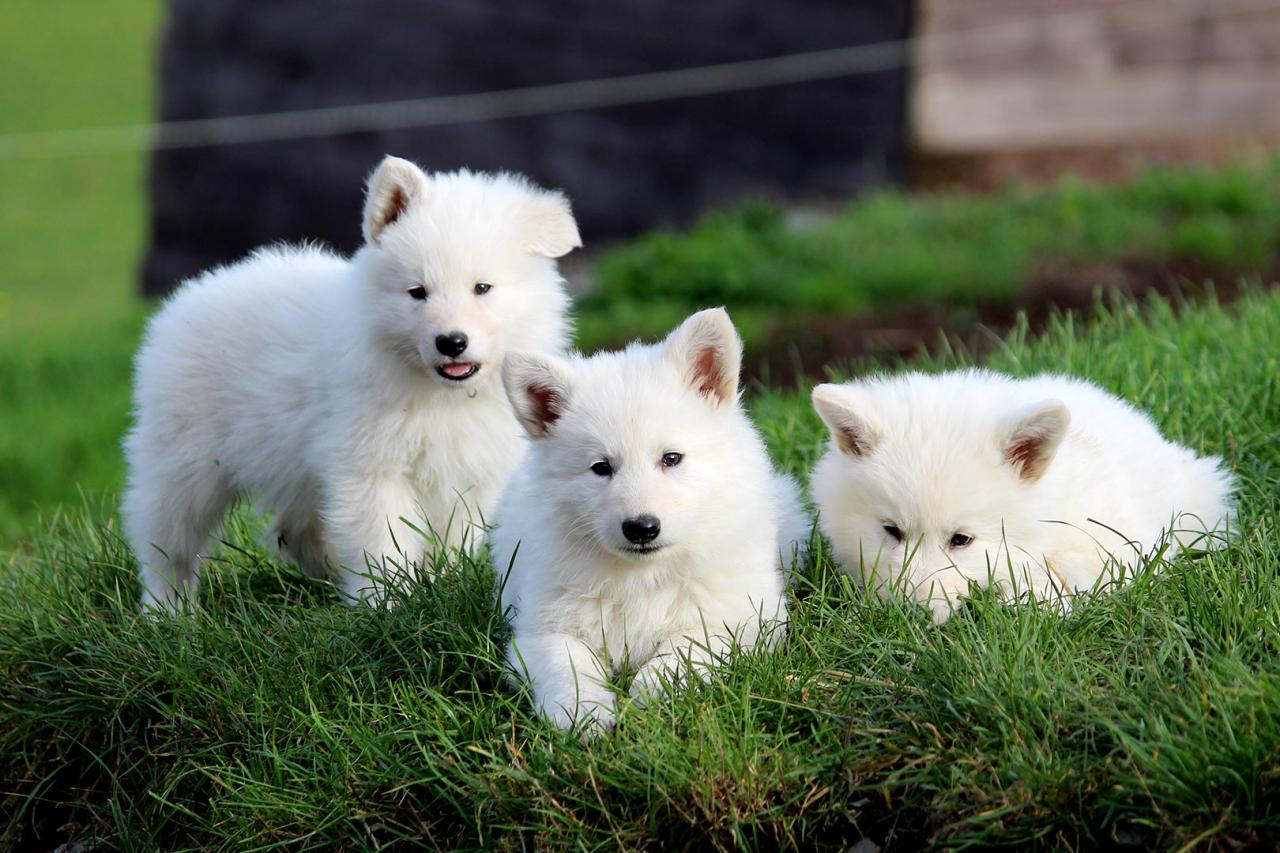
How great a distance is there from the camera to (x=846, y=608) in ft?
12.5

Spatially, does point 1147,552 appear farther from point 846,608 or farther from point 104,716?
point 104,716

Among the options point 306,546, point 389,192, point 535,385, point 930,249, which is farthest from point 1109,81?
point 535,385

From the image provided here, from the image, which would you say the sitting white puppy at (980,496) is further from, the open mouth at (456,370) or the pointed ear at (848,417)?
the open mouth at (456,370)

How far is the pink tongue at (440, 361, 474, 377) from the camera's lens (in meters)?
4.18

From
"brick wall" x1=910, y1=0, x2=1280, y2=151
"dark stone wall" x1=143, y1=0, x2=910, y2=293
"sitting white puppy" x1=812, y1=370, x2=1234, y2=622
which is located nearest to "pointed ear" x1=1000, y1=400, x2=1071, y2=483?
"sitting white puppy" x1=812, y1=370, x2=1234, y2=622

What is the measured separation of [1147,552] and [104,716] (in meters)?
2.94

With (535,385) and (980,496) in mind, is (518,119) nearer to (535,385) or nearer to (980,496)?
(535,385)

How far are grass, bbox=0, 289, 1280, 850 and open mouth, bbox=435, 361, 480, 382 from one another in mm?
541

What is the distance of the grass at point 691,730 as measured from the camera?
3137mm

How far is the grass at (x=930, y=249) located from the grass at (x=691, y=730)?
442 centimetres

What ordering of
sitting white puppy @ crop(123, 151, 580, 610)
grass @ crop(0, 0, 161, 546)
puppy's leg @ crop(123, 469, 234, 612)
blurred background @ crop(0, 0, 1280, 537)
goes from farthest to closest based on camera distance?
1. blurred background @ crop(0, 0, 1280, 537)
2. grass @ crop(0, 0, 161, 546)
3. puppy's leg @ crop(123, 469, 234, 612)
4. sitting white puppy @ crop(123, 151, 580, 610)

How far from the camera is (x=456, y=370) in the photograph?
418cm

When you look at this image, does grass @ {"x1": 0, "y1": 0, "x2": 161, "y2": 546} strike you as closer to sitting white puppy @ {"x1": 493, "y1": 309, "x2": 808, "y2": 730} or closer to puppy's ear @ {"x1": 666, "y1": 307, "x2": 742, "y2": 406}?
sitting white puppy @ {"x1": 493, "y1": 309, "x2": 808, "y2": 730}

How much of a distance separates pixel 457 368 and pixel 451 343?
0.08 m
